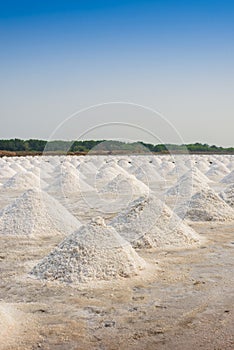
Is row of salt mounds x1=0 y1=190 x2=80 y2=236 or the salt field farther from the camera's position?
row of salt mounds x1=0 y1=190 x2=80 y2=236

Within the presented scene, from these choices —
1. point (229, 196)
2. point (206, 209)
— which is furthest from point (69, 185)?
point (206, 209)

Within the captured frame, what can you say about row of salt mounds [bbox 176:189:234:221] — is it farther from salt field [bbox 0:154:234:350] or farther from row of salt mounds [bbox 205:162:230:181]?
row of salt mounds [bbox 205:162:230:181]

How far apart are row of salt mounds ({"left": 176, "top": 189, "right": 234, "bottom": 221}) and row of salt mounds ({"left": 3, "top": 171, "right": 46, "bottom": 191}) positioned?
696 cm

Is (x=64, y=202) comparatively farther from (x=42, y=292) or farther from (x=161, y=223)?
(x=42, y=292)

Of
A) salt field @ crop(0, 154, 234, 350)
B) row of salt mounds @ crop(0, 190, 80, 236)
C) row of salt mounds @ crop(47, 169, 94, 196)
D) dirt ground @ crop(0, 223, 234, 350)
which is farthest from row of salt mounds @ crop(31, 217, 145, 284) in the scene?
row of salt mounds @ crop(47, 169, 94, 196)

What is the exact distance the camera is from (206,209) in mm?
9672

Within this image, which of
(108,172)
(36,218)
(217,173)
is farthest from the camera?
(217,173)

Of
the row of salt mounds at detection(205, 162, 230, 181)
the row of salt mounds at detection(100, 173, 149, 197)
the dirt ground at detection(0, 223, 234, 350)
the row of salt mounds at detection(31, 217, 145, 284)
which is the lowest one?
the dirt ground at detection(0, 223, 234, 350)

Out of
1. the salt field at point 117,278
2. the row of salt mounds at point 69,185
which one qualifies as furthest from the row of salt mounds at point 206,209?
the row of salt mounds at point 69,185

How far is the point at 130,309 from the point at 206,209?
5422 mm

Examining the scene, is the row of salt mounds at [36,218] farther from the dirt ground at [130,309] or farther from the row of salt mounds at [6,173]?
the row of salt mounds at [6,173]

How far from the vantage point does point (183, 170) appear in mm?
20719

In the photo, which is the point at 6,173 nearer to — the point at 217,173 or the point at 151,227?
the point at 217,173

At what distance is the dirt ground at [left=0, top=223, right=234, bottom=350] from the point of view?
3828mm
